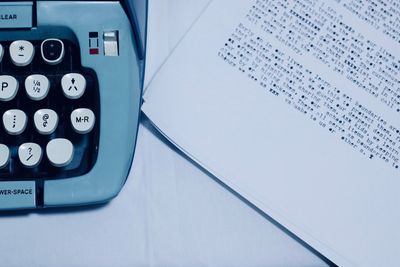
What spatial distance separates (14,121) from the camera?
1.75 feet

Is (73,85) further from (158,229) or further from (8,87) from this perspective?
(158,229)

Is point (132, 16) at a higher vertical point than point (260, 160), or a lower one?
higher

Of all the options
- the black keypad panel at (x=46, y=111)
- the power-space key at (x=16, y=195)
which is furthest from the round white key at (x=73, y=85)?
the power-space key at (x=16, y=195)

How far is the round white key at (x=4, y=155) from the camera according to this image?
0.53 meters

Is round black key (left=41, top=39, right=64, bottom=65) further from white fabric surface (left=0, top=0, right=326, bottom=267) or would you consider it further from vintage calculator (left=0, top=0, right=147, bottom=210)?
white fabric surface (left=0, top=0, right=326, bottom=267)

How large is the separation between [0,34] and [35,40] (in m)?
0.04

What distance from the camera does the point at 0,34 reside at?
0.57 meters

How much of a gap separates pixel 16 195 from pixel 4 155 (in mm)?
42

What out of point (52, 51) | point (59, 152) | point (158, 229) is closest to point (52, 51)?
point (52, 51)

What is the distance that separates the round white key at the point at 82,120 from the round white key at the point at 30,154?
44 millimetres

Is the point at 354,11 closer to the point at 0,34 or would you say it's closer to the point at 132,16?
the point at 132,16

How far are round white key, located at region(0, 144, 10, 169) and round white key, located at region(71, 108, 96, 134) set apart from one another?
0.07 meters

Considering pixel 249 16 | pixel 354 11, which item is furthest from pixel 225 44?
pixel 354 11

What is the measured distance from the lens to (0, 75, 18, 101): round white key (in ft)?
1.77
